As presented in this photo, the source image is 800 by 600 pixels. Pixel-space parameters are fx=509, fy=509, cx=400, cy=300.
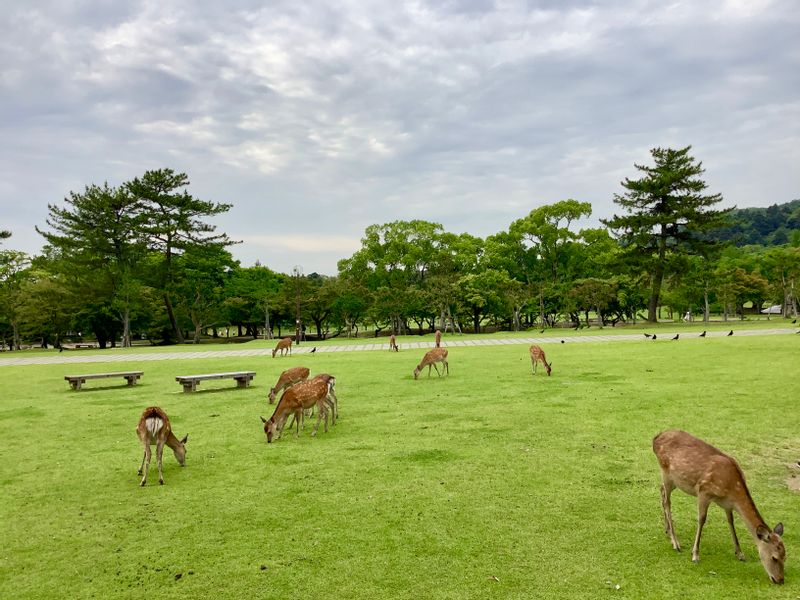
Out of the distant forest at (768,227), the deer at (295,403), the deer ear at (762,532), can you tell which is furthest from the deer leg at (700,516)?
the distant forest at (768,227)

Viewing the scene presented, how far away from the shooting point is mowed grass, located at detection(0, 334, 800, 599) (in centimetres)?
467

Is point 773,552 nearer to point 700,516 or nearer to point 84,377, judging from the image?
point 700,516

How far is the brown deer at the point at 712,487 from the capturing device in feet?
14.1

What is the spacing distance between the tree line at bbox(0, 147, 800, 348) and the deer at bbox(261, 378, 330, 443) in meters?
32.2

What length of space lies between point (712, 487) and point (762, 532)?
0.48 meters

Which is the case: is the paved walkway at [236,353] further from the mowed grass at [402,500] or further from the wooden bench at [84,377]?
the mowed grass at [402,500]

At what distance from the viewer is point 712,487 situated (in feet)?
→ 15.3

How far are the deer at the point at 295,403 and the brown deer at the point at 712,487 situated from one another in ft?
20.7

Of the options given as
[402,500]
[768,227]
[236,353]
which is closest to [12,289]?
[236,353]

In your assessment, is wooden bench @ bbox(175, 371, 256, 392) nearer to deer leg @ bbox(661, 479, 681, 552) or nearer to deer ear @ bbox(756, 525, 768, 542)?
deer leg @ bbox(661, 479, 681, 552)

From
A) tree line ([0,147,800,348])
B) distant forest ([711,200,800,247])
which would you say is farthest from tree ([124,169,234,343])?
distant forest ([711,200,800,247])

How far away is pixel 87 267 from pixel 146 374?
95.7 feet

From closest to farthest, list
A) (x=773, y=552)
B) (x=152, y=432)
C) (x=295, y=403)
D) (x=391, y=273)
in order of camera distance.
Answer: (x=773, y=552)
(x=152, y=432)
(x=295, y=403)
(x=391, y=273)

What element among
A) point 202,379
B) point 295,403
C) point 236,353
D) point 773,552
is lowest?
point 773,552
